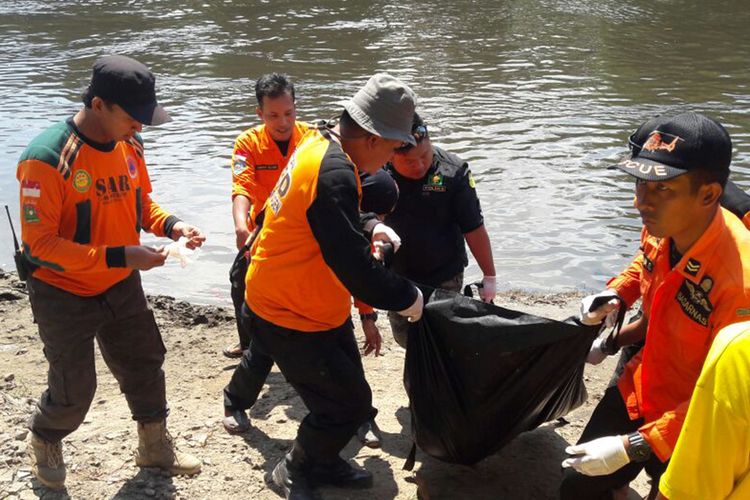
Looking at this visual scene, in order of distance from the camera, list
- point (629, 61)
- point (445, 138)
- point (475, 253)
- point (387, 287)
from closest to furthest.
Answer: point (387, 287)
point (475, 253)
point (445, 138)
point (629, 61)

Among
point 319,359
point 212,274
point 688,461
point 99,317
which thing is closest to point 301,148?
point 319,359

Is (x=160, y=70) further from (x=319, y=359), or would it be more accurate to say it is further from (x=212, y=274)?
(x=319, y=359)

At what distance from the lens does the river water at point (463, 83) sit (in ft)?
28.7

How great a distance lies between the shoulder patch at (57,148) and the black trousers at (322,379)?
102 centimetres

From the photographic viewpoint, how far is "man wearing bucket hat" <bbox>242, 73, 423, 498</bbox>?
135 inches

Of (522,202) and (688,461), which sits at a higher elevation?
(688,461)

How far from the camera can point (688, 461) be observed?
7.64 feet

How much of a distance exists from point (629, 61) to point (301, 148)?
527 inches

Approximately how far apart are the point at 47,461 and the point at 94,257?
1072mm

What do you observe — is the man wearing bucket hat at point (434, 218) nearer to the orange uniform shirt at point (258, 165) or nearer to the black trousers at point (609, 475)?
the orange uniform shirt at point (258, 165)

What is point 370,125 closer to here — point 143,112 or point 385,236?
point 385,236

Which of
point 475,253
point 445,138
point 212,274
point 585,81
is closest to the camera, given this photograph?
point 475,253

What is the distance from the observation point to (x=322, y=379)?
3.78 metres

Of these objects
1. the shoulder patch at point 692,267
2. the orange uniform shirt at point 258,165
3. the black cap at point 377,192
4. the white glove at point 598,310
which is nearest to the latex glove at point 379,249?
the black cap at point 377,192
